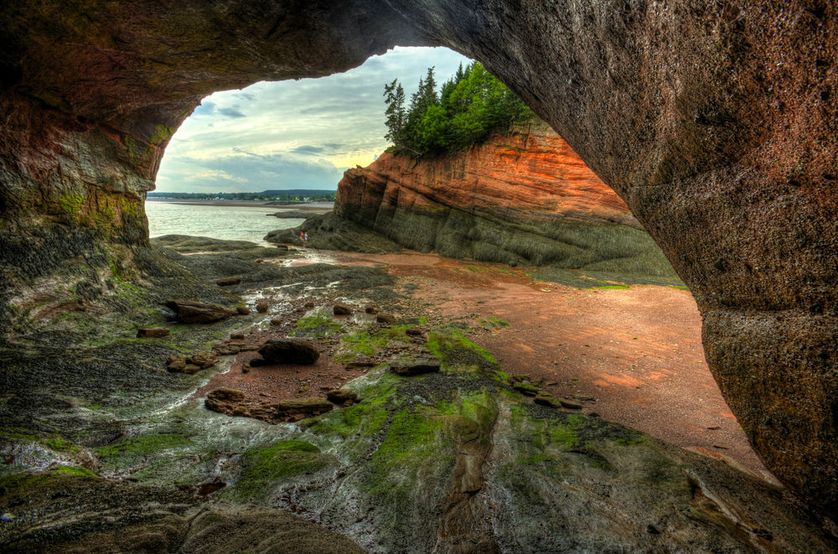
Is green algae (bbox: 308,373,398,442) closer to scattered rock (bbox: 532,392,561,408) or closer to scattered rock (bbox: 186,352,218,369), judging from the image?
scattered rock (bbox: 532,392,561,408)

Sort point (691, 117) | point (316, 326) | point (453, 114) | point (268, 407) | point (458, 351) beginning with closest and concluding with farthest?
point (691, 117) → point (268, 407) → point (458, 351) → point (316, 326) → point (453, 114)

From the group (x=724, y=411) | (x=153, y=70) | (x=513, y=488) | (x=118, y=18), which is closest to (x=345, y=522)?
(x=513, y=488)

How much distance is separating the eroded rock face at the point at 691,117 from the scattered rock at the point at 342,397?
5007 millimetres

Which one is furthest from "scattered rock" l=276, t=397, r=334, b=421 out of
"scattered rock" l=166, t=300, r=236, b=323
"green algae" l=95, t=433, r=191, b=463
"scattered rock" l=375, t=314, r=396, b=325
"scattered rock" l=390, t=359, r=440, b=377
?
"scattered rock" l=166, t=300, r=236, b=323

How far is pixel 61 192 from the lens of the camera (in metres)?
9.50

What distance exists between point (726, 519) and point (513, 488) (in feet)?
6.41

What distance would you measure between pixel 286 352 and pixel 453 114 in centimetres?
3050

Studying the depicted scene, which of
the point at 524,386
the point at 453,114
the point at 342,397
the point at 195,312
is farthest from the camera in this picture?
the point at 453,114

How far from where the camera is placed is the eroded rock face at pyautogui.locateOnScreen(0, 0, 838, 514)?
255 centimetres

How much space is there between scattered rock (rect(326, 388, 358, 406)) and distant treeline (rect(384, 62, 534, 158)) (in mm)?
24081

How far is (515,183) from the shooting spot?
26812 mm

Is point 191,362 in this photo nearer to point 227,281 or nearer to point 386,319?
point 386,319

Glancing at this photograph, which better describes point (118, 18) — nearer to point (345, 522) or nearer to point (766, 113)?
point (345, 522)

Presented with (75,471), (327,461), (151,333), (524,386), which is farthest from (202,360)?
(524,386)
